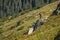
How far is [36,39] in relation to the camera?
53500 millimetres

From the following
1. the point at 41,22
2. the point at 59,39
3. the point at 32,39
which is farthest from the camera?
the point at 41,22

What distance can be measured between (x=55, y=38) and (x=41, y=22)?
25.4 metres

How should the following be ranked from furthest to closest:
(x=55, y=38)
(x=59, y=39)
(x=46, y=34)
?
1. (x=46, y=34)
2. (x=55, y=38)
3. (x=59, y=39)

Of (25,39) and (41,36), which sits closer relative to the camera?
(41,36)

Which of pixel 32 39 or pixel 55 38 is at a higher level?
pixel 55 38

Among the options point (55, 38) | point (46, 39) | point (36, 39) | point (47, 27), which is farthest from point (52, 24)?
point (55, 38)

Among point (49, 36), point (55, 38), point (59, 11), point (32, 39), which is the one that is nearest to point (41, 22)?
point (59, 11)

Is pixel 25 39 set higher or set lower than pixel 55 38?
lower

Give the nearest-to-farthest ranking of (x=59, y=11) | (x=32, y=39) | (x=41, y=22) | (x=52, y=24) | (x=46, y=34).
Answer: (x=46, y=34) → (x=32, y=39) → (x=52, y=24) → (x=41, y=22) → (x=59, y=11)

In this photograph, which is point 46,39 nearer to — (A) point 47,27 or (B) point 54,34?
(B) point 54,34

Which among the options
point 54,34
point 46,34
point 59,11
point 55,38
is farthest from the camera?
point 59,11

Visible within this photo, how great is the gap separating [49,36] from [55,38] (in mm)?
4869

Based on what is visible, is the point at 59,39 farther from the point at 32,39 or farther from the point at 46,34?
the point at 32,39

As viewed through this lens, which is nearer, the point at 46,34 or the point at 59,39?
the point at 59,39
